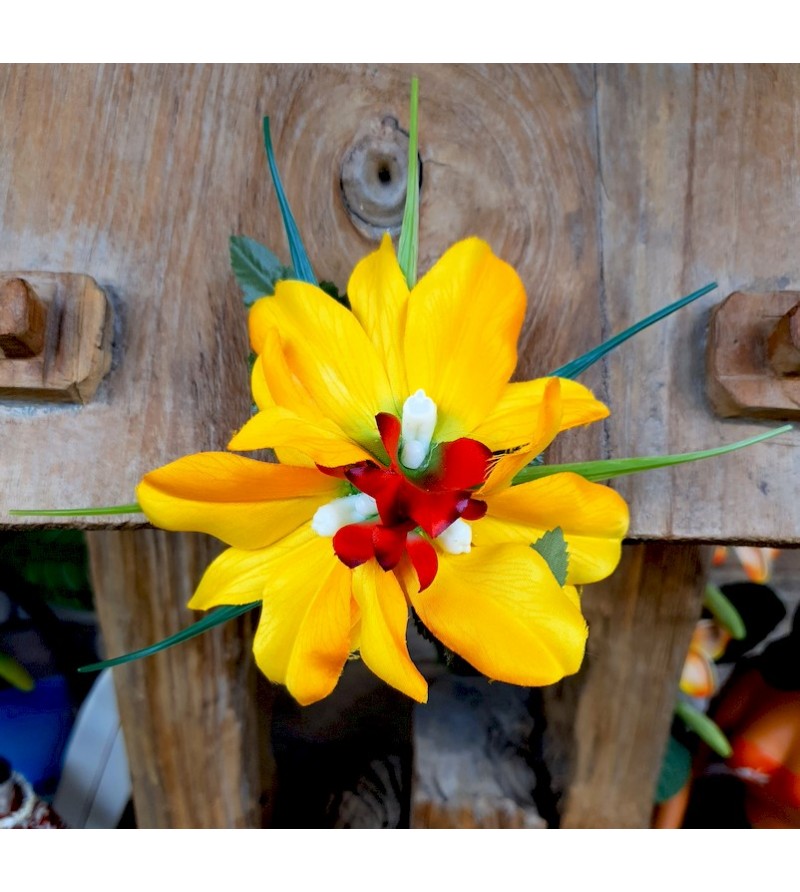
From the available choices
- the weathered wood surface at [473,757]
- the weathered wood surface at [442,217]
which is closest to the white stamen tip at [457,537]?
the weathered wood surface at [442,217]

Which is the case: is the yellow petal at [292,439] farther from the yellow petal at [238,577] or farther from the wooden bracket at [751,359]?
the wooden bracket at [751,359]

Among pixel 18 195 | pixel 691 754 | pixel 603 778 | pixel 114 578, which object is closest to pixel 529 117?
pixel 18 195

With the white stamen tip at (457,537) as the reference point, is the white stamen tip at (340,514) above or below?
above

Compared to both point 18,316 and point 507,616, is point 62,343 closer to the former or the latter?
point 18,316

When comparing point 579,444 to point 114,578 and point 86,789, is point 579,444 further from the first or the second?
point 86,789

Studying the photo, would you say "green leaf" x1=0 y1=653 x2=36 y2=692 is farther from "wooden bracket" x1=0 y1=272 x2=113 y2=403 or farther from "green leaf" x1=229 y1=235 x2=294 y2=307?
"green leaf" x1=229 y1=235 x2=294 y2=307
